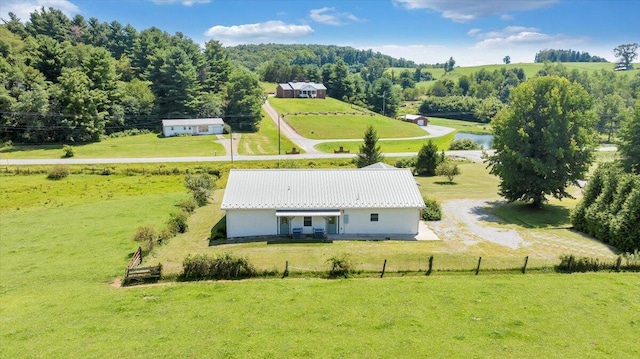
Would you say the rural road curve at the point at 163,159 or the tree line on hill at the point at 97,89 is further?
the tree line on hill at the point at 97,89

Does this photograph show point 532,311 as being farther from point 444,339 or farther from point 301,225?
point 301,225

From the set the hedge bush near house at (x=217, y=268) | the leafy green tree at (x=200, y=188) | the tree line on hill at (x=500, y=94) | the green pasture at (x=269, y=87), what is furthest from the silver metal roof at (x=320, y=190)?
the green pasture at (x=269, y=87)

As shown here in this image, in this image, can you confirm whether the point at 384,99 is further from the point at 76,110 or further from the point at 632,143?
the point at 632,143

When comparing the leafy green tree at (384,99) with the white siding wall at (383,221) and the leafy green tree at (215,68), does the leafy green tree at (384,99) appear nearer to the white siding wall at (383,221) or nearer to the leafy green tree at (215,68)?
the leafy green tree at (215,68)

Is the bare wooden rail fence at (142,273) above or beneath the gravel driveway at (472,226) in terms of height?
above

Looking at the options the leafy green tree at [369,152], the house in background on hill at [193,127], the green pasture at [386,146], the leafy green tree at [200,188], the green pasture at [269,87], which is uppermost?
the green pasture at [269,87]

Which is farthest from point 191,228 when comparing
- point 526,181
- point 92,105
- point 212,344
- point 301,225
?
point 92,105

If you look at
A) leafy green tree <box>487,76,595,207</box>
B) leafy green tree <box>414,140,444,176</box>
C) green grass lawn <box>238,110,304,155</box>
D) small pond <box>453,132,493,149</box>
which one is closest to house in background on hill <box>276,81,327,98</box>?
green grass lawn <box>238,110,304,155</box>
